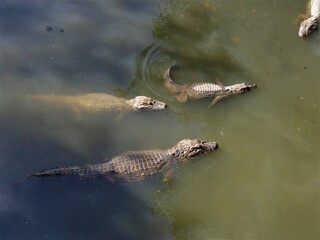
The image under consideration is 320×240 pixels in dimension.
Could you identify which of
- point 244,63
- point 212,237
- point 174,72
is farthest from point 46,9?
point 212,237

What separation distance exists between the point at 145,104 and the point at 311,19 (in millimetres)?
4512

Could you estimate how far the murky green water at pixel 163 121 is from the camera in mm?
6809

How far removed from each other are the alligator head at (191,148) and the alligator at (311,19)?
12.4 feet

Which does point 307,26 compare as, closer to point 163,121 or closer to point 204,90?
point 204,90

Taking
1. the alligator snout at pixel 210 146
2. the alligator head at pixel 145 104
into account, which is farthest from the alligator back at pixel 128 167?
the alligator head at pixel 145 104

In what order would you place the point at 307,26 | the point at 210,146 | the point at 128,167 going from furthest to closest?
the point at 307,26 → the point at 210,146 → the point at 128,167

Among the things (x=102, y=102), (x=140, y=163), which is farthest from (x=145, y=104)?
(x=140, y=163)

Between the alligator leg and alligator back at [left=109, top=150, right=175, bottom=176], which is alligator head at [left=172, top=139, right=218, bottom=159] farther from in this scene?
the alligator leg

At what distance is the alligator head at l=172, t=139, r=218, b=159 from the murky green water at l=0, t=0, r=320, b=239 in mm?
153

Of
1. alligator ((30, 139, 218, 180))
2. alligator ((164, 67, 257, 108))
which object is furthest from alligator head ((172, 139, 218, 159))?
alligator ((164, 67, 257, 108))

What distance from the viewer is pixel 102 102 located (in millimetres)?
8023

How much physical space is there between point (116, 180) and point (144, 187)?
473 mm

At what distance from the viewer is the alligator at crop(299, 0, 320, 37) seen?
9547mm

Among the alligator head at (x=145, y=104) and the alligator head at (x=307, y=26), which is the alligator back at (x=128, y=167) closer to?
the alligator head at (x=145, y=104)
